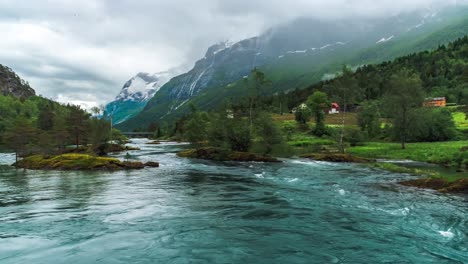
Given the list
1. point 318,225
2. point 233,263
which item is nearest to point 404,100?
point 318,225

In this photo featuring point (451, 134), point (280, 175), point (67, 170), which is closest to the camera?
point (280, 175)

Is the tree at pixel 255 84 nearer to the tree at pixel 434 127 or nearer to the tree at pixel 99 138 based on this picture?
the tree at pixel 434 127

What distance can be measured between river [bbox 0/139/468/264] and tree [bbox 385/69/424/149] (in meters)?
55.3

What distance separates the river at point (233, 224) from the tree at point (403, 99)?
55282 mm

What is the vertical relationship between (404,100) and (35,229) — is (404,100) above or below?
above

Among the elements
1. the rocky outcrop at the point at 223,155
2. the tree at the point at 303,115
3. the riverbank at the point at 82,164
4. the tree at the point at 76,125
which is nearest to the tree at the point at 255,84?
the rocky outcrop at the point at 223,155

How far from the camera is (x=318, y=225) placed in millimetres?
21938

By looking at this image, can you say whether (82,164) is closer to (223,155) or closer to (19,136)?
(19,136)

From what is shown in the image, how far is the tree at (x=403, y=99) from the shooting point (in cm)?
8556

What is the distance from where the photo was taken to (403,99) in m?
85.4

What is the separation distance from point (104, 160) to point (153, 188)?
1104 inches

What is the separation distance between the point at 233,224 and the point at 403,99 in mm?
76276

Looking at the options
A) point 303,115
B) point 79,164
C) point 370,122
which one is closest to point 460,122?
point 370,122

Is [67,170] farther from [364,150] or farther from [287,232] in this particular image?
[364,150]
